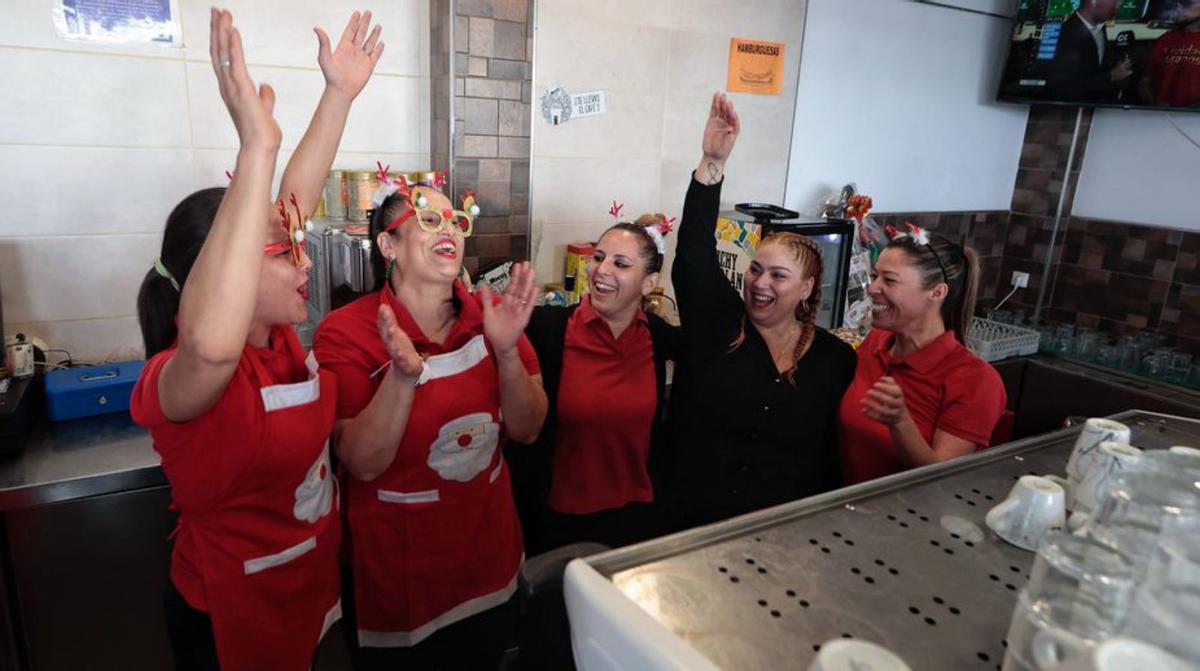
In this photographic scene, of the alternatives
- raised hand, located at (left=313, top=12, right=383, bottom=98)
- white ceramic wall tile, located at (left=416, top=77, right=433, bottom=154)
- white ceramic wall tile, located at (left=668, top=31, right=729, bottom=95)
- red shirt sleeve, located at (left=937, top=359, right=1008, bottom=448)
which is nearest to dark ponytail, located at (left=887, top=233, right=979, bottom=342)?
red shirt sleeve, located at (left=937, top=359, right=1008, bottom=448)

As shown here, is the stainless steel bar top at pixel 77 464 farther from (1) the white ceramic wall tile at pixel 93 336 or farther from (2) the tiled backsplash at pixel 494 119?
(2) the tiled backsplash at pixel 494 119

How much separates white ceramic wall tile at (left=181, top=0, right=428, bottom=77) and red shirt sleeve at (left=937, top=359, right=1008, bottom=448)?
2073 mm

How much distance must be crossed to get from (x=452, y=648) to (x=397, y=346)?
856 millimetres

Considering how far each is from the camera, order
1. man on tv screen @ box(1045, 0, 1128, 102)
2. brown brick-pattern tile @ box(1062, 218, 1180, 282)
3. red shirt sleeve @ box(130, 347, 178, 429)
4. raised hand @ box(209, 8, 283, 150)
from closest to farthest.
→ raised hand @ box(209, 8, 283, 150), red shirt sleeve @ box(130, 347, 178, 429), man on tv screen @ box(1045, 0, 1128, 102), brown brick-pattern tile @ box(1062, 218, 1180, 282)

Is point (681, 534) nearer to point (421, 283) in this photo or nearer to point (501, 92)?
point (421, 283)

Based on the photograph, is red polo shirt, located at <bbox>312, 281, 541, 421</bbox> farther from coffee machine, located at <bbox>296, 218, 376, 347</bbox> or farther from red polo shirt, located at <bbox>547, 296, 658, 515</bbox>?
coffee machine, located at <bbox>296, 218, 376, 347</bbox>

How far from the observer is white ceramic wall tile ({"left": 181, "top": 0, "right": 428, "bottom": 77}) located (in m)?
2.32

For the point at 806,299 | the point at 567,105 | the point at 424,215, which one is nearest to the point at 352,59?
the point at 424,215

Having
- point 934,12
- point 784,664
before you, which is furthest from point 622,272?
point 934,12

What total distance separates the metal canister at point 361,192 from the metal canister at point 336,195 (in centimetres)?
3

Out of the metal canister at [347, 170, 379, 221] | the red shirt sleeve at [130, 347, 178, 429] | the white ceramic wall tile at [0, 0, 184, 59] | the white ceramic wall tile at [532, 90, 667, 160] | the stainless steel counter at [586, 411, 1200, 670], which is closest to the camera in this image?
the stainless steel counter at [586, 411, 1200, 670]

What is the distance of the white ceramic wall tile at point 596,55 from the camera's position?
113 inches

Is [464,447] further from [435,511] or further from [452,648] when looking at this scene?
[452,648]

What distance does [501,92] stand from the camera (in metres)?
2.72
